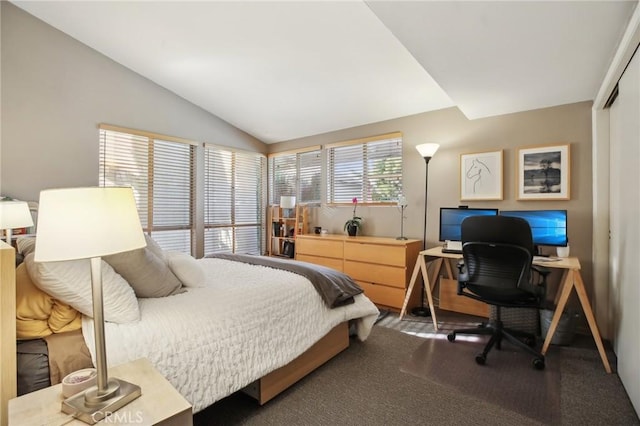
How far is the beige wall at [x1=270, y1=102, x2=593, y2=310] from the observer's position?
2.89 m

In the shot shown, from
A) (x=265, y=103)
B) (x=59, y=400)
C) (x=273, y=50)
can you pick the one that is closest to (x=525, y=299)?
(x=59, y=400)

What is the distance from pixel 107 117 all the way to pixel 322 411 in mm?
3734

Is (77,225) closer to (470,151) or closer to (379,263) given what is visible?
(379,263)

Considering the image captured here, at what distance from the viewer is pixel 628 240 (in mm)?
1975

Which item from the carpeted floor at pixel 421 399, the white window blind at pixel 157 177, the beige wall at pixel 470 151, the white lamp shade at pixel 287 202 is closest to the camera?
the carpeted floor at pixel 421 399

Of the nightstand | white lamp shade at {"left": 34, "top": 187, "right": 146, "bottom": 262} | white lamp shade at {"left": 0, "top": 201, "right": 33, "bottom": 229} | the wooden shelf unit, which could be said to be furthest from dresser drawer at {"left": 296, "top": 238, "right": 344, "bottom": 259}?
white lamp shade at {"left": 34, "top": 187, "right": 146, "bottom": 262}

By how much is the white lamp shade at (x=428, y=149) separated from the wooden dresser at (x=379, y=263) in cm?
99

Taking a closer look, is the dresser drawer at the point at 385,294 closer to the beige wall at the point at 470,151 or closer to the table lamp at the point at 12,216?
the beige wall at the point at 470,151

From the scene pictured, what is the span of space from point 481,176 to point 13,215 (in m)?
3.97

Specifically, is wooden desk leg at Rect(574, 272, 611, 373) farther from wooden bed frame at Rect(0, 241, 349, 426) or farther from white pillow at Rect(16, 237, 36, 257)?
white pillow at Rect(16, 237, 36, 257)

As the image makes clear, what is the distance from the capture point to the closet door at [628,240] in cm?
180

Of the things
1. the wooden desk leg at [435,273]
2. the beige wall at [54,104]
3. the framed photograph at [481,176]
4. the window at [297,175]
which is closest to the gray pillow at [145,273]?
the beige wall at [54,104]

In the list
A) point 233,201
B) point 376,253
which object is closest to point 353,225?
point 376,253

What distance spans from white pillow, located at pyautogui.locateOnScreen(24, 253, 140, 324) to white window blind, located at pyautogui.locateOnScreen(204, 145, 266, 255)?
3.23 meters
